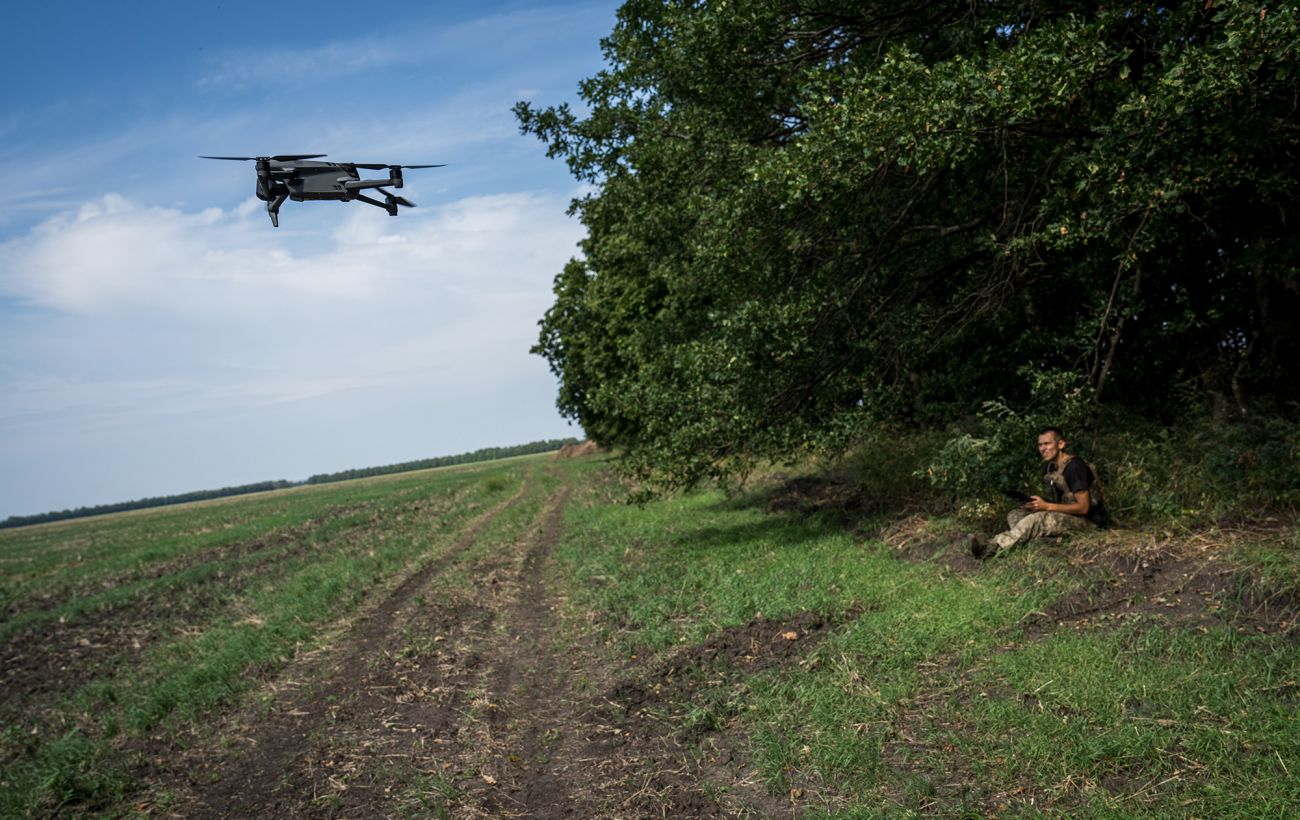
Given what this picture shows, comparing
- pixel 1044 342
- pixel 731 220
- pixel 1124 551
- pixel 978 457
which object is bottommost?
pixel 1124 551

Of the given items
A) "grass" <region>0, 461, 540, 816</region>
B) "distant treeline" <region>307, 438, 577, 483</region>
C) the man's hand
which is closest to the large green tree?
Answer: the man's hand

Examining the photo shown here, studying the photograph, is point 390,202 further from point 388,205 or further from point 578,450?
point 578,450

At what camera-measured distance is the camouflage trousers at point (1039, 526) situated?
355 inches

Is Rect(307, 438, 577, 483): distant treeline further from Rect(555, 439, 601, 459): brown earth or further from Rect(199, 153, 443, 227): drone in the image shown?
Rect(199, 153, 443, 227): drone

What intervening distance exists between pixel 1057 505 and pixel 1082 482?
13.7 inches

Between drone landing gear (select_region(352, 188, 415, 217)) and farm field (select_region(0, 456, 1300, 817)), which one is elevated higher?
drone landing gear (select_region(352, 188, 415, 217))

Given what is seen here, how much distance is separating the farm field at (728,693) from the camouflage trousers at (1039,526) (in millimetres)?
232

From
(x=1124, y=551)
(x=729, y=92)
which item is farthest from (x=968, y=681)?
(x=729, y=92)

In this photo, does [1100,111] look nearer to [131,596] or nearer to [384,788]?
[384,788]

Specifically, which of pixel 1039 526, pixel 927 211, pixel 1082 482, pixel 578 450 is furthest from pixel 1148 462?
pixel 578 450

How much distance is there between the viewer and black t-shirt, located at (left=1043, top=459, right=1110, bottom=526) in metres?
9.05

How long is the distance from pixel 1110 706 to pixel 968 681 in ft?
3.51

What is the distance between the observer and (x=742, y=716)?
641cm

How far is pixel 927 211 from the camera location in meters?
12.5
